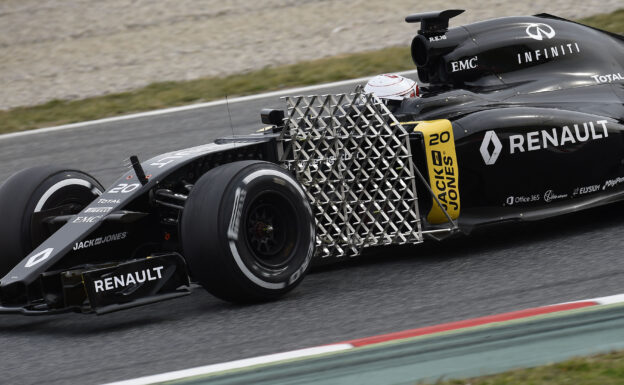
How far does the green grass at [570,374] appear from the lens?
3814 mm

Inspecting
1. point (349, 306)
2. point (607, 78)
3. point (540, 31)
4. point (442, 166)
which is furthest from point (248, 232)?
point (607, 78)

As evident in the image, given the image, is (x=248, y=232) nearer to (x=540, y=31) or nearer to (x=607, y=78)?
(x=540, y=31)

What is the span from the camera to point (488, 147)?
19.9 feet

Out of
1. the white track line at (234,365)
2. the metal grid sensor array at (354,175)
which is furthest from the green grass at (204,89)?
the white track line at (234,365)

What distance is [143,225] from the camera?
5.82 m

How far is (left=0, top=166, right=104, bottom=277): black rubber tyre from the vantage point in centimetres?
593

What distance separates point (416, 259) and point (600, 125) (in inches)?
54.3

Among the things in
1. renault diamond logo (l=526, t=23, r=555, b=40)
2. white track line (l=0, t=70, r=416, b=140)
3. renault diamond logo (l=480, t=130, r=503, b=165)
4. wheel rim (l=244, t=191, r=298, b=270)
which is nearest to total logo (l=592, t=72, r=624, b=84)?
renault diamond logo (l=526, t=23, r=555, b=40)

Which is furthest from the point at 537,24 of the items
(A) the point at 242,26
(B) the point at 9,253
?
(A) the point at 242,26

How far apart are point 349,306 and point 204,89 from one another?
7078mm

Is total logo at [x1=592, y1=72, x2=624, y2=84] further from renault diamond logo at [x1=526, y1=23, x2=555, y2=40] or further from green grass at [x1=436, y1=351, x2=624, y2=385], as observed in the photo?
green grass at [x1=436, y1=351, x2=624, y2=385]

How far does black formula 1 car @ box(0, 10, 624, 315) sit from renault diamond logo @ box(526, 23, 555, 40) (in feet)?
1.16

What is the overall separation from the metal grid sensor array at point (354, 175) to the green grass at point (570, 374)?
1956mm

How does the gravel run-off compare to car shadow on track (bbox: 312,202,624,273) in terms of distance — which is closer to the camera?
car shadow on track (bbox: 312,202,624,273)
